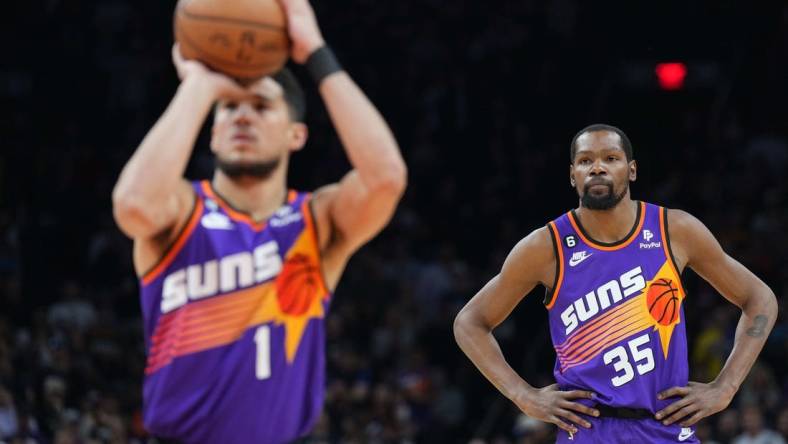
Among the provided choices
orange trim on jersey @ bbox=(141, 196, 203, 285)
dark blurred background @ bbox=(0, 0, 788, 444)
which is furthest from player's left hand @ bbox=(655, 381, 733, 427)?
dark blurred background @ bbox=(0, 0, 788, 444)

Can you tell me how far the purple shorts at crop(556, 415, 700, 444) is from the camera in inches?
242

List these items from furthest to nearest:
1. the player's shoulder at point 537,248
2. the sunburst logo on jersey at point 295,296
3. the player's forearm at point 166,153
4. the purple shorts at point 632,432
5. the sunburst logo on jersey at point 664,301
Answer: the player's shoulder at point 537,248 < the sunburst logo on jersey at point 664,301 < the purple shorts at point 632,432 < the sunburst logo on jersey at point 295,296 < the player's forearm at point 166,153

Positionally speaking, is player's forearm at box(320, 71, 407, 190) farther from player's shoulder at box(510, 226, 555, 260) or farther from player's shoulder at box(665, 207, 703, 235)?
player's shoulder at box(665, 207, 703, 235)

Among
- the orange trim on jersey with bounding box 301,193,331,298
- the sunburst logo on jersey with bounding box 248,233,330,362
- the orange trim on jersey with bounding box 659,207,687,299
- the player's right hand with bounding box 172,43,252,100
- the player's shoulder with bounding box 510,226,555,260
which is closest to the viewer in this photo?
the player's right hand with bounding box 172,43,252,100

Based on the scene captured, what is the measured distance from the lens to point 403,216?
16438 mm

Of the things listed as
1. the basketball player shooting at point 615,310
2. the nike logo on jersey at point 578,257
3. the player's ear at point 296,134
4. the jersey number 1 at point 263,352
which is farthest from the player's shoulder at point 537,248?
the jersey number 1 at point 263,352

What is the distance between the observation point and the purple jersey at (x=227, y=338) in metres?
4.29

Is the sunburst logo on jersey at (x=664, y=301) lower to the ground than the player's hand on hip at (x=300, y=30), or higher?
lower

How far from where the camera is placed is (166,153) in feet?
13.5

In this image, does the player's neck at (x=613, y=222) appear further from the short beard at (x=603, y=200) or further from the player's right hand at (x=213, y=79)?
the player's right hand at (x=213, y=79)

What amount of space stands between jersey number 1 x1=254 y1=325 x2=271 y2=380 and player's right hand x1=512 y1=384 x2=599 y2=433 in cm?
234

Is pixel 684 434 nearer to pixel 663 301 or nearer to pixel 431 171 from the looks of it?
pixel 663 301

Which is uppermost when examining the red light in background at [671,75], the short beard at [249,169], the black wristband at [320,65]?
the black wristband at [320,65]

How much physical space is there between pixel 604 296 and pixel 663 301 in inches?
11.1
